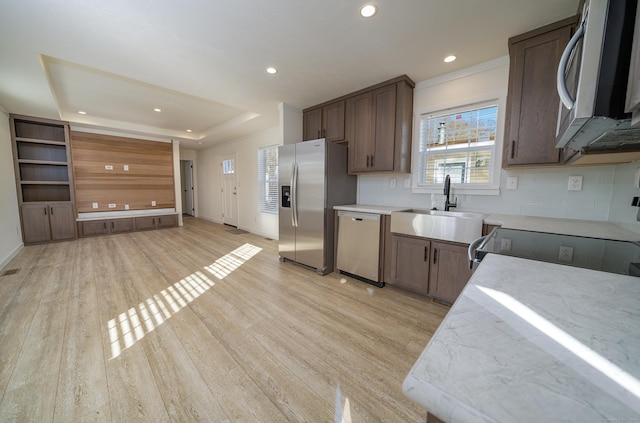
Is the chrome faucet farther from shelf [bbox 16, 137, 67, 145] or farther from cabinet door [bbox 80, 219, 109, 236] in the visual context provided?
shelf [bbox 16, 137, 67, 145]

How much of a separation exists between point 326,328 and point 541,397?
5.86 ft

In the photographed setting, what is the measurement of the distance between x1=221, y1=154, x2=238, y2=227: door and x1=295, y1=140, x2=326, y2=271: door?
3508 millimetres

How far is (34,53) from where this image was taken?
220 cm

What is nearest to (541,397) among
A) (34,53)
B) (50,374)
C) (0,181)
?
(50,374)

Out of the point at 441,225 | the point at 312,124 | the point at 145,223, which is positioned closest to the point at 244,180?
the point at 145,223

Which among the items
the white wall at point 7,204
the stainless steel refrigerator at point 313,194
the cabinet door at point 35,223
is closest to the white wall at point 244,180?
the stainless steel refrigerator at point 313,194

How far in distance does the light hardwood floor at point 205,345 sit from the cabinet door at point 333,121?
191 cm

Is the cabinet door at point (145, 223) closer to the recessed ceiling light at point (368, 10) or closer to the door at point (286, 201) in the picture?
the door at point (286, 201)

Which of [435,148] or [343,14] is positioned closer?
[343,14]

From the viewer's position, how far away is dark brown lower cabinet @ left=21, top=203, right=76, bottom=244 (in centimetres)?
416

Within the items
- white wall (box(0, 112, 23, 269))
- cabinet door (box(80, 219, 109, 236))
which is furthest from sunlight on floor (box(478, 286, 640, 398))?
cabinet door (box(80, 219, 109, 236))

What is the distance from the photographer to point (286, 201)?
3424mm

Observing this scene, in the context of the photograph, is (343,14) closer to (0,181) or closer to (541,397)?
(541,397)

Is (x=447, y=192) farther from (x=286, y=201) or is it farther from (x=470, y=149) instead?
(x=286, y=201)
